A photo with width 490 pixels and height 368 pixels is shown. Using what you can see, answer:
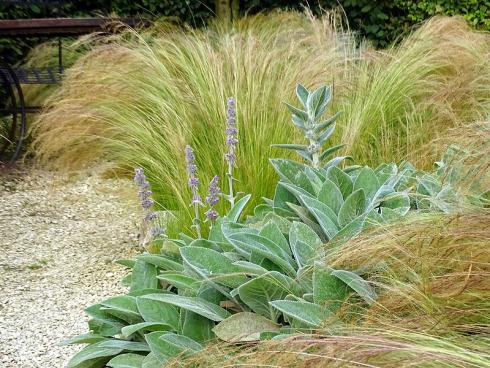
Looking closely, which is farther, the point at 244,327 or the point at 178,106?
the point at 178,106

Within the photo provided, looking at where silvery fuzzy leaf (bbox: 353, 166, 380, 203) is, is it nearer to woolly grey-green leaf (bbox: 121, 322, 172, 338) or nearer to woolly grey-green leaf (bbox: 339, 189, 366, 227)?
woolly grey-green leaf (bbox: 339, 189, 366, 227)

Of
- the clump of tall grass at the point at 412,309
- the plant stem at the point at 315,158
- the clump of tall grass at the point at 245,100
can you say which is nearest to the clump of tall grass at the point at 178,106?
the clump of tall grass at the point at 245,100

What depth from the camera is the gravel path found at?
2.90 metres

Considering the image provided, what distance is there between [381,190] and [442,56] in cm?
268

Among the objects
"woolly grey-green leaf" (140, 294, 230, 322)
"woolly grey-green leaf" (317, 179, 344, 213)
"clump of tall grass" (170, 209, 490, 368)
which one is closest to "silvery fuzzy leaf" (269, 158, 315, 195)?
"woolly grey-green leaf" (317, 179, 344, 213)

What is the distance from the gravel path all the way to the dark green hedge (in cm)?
234

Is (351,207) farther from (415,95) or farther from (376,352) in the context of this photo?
(415,95)

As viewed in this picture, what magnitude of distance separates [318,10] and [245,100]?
148 inches

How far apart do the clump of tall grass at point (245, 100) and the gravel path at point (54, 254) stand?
0.23 metres

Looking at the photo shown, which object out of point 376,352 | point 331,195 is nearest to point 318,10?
point 331,195

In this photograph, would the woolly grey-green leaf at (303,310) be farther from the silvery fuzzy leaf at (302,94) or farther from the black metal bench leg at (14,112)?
the black metal bench leg at (14,112)

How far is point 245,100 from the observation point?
3.92m

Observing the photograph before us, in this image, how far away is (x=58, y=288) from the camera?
331 cm

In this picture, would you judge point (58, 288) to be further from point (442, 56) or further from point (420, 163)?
point (442, 56)
